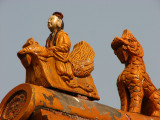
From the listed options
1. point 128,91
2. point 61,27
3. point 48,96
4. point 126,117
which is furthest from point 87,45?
point 48,96

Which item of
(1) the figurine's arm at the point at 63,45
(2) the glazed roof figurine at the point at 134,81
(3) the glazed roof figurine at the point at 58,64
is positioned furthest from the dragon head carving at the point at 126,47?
(1) the figurine's arm at the point at 63,45

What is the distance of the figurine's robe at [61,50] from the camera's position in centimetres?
628

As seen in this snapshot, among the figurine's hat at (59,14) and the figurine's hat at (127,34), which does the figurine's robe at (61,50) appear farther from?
the figurine's hat at (127,34)

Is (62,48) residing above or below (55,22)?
below

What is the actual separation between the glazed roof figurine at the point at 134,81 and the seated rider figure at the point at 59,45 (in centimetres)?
109

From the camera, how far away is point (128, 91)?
23.7 ft

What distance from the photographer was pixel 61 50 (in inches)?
251

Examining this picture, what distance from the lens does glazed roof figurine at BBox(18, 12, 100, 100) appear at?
240 inches

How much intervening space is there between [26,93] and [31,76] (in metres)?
1.07

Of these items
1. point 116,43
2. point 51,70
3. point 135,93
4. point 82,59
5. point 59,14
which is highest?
point 59,14

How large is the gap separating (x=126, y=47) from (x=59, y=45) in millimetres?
1412

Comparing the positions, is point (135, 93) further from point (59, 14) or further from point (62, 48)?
point (59, 14)

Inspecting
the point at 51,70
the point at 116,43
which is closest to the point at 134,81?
the point at 116,43

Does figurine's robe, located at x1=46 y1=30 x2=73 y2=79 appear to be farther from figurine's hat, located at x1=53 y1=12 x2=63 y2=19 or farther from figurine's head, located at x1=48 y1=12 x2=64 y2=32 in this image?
figurine's hat, located at x1=53 y1=12 x2=63 y2=19
